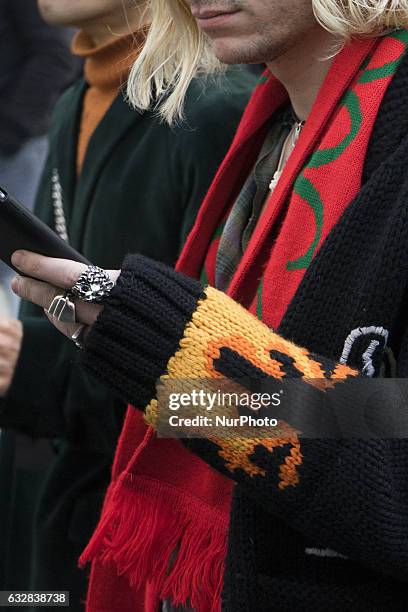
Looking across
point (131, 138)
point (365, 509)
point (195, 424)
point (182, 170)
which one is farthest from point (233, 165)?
point (365, 509)

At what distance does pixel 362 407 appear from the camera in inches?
49.2

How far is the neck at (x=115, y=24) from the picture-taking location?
7.49 ft

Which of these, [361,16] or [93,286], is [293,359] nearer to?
[93,286]

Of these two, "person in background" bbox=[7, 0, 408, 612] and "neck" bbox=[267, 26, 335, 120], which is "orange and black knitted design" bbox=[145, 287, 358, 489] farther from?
"neck" bbox=[267, 26, 335, 120]

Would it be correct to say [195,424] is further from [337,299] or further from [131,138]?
[131,138]

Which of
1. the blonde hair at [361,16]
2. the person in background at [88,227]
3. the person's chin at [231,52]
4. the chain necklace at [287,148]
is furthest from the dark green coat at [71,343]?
the blonde hair at [361,16]

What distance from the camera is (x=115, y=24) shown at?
236 centimetres

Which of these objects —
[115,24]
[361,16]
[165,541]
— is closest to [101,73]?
[115,24]

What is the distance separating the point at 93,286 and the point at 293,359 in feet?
0.88

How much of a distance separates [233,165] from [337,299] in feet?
1.79

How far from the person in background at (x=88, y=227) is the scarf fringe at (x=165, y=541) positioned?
63 centimetres

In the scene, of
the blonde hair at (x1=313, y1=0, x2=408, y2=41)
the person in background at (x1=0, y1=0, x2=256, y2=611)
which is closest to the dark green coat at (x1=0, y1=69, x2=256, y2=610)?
the person in background at (x1=0, y1=0, x2=256, y2=611)

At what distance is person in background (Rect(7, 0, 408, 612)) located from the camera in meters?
1.23

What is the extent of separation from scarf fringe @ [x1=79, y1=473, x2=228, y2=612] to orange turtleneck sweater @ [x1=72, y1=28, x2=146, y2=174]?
1061mm
